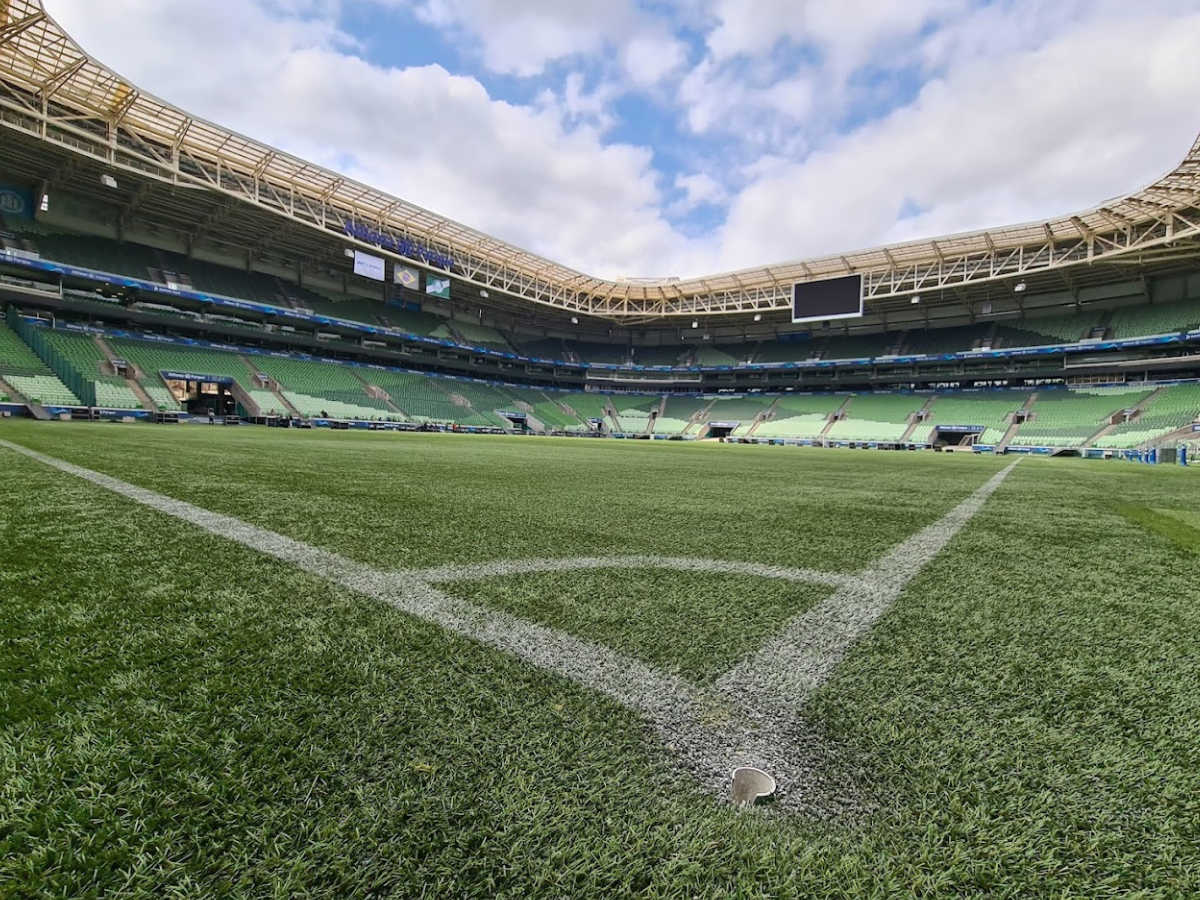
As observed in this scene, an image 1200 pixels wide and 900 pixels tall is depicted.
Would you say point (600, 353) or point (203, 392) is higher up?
point (600, 353)

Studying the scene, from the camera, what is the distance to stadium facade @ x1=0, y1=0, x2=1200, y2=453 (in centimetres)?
→ 2284

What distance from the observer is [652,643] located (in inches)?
58.8

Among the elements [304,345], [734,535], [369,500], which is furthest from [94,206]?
[734,535]

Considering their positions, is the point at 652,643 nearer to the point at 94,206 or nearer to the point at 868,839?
Answer: the point at 868,839

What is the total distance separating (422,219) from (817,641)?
3354cm

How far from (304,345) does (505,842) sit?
134ft

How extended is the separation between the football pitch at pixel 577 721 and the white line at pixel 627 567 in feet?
0.07

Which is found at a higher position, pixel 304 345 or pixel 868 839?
pixel 304 345

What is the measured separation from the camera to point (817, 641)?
5.11 ft

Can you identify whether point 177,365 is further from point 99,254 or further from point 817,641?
point 817,641

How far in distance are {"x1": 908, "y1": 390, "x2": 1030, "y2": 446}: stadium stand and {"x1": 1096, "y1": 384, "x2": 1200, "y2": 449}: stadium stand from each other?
5222mm

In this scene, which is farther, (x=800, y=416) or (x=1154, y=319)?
(x=800, y=416)

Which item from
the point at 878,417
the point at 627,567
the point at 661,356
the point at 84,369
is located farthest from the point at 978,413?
the point at 84,369

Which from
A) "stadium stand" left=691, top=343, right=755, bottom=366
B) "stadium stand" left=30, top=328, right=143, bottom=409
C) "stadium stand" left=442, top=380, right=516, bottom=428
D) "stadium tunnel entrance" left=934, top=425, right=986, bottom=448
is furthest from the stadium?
"stadium stand" left=691, top=343, right=755, bottom=366
